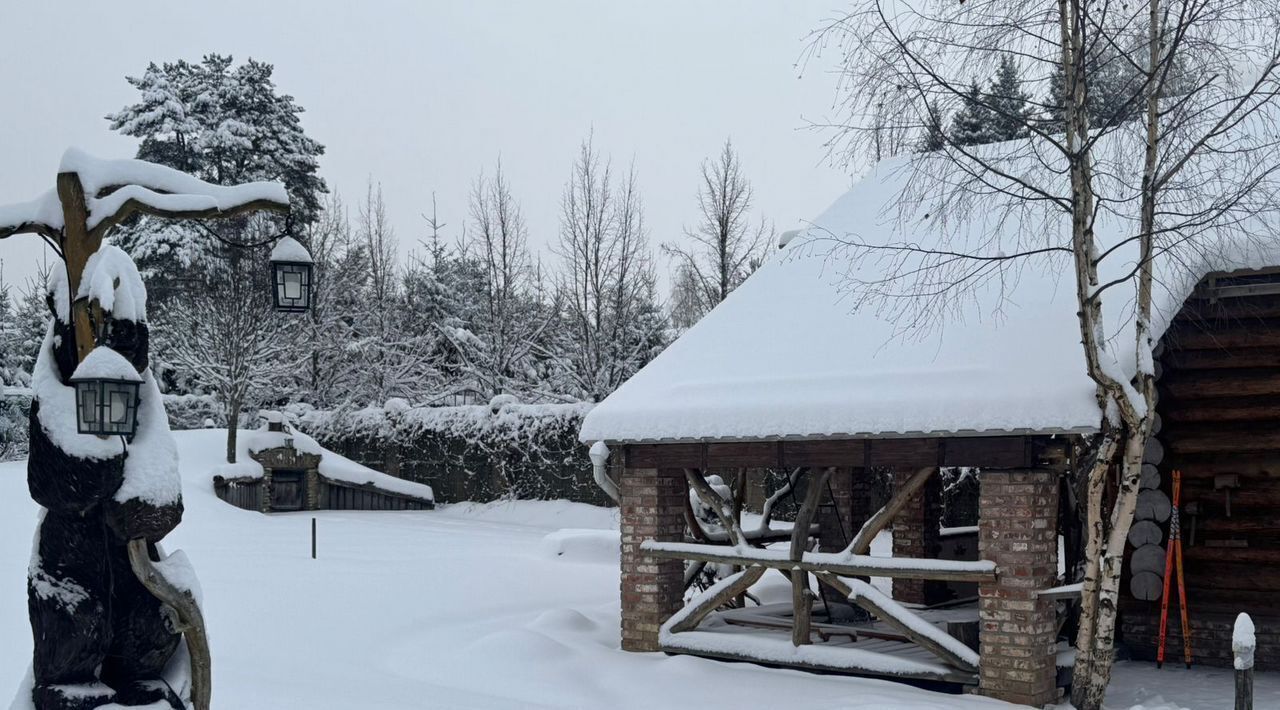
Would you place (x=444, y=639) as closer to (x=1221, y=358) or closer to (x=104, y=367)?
(x=104, y=367)

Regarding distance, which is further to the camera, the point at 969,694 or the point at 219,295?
the point at 219,295

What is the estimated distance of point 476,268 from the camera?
133 ft

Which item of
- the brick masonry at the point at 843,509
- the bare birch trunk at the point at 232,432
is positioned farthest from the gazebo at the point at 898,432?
the bare birch trunk at the point at 232,432

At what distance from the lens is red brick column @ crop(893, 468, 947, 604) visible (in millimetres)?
13344

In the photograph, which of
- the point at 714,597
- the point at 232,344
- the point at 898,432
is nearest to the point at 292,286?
the point at 898,432

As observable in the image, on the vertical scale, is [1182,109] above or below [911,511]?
above

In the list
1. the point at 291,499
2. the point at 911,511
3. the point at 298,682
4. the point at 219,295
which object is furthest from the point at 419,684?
the point at 219,295

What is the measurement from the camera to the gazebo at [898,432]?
29.1ft

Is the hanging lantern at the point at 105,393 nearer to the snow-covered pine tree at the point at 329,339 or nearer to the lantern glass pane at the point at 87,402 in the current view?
the lantern glass pane at the point at 87,402

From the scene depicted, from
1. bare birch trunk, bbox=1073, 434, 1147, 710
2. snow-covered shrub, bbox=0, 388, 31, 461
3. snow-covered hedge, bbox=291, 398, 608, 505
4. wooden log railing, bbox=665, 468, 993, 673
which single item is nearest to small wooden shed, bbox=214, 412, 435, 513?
snow-covered hedge, bbox=291, 398, 608, 505

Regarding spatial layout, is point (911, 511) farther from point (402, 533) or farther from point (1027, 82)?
point (402, 533)

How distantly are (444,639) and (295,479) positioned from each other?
46.9 ft

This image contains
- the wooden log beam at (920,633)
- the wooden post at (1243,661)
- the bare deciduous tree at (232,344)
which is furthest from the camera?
the bare deciduous tree at (232,344)

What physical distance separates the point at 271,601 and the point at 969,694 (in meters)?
7.58
